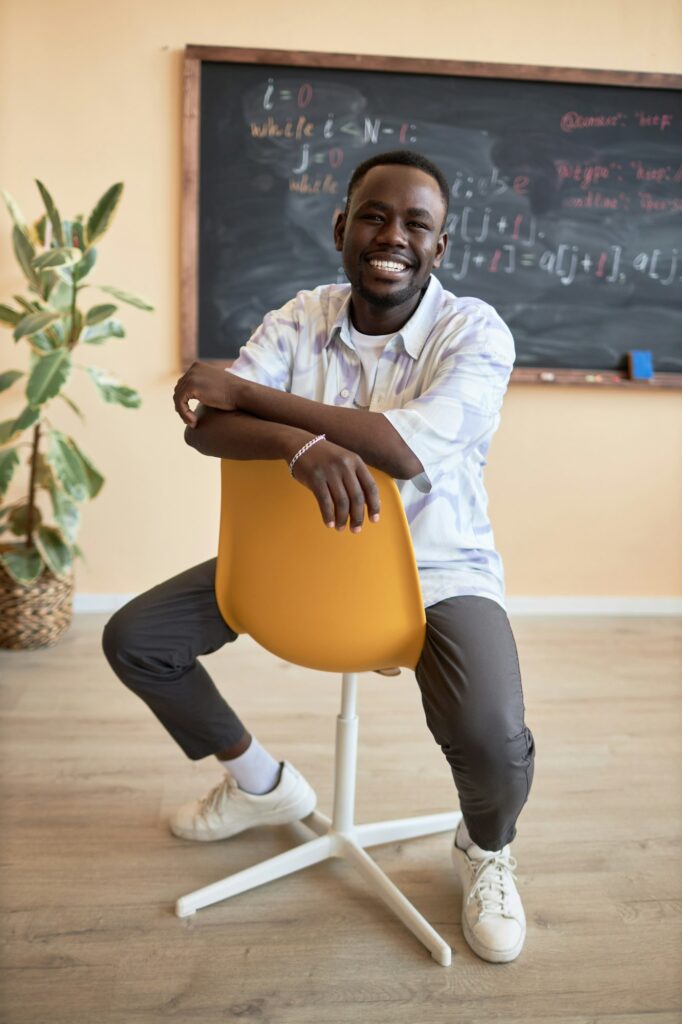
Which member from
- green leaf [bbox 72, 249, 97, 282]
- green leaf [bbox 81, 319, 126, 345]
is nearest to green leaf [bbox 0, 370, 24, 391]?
green leaf [bbox 81, 319, 126, 345]

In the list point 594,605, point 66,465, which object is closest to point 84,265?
point 66,465

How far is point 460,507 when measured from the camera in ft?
5.35

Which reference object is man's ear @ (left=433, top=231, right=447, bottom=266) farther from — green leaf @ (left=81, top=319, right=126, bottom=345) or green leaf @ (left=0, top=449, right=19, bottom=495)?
green leaf @ (left=0, top=449, right=19, bottom=495)

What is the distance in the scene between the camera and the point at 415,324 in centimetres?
168

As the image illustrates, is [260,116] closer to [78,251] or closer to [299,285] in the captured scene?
[299,285]

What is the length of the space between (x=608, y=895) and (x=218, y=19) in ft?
9.53

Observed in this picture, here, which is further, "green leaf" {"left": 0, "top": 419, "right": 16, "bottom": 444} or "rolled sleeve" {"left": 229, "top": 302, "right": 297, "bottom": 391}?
"green leaf" {"left": 0, "top": 419, "right": 16, "bottom": 444}

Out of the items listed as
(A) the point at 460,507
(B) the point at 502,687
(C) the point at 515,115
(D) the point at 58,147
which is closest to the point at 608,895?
(B) the point at 502,687

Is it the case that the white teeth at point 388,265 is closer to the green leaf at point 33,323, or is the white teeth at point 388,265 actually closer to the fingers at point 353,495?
the fingers at point 353,495

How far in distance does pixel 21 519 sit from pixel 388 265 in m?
1.80

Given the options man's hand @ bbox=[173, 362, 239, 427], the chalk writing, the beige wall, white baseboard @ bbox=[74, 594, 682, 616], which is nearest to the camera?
man's hand @ bbox=[173, 362, 239, 427]

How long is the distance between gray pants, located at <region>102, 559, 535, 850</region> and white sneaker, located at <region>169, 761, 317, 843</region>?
0.15 metres

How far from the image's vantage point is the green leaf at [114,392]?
2879mm

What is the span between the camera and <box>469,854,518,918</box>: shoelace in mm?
1548
